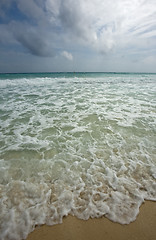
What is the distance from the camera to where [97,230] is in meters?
1.79

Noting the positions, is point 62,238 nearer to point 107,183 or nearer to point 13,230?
point 13,230

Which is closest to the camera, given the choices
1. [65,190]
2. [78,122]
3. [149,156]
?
[65,190]

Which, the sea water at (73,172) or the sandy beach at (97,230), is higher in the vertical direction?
the sea water at (73,172)

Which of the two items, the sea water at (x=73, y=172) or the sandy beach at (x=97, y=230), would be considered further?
the sea water at (x=73, y=172)

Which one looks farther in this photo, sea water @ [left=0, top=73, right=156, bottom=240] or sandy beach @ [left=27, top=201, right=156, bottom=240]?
sea water @ [left=0, top=73, right=156, bottom=240]

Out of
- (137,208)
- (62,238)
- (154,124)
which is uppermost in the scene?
(154,124)

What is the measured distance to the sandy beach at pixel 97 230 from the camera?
1729 millimetres

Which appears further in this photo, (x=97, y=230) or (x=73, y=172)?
(x=73, y=172)

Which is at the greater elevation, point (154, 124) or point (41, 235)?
point (154, 124)

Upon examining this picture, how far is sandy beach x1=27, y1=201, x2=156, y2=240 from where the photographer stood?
5.67 ft

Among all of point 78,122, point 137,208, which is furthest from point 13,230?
point 78,122

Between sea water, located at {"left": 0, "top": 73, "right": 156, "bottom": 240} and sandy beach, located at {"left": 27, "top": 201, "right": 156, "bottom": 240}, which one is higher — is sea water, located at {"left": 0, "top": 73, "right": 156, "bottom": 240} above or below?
above

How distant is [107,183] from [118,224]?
2.28ft

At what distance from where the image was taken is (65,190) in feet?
7.71
